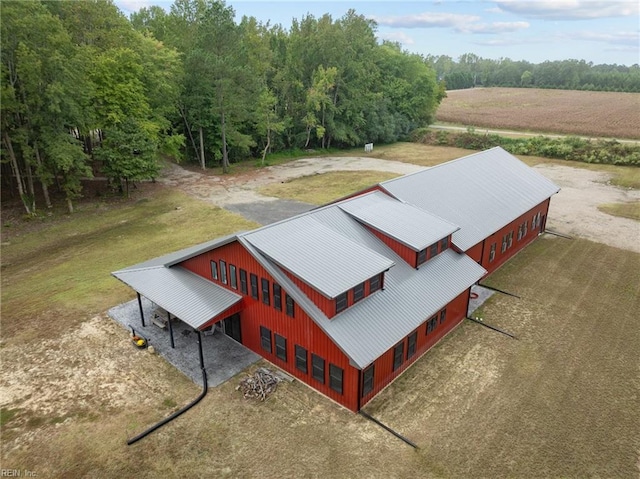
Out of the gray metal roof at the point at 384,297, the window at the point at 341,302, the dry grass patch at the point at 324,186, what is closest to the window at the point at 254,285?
the gray metal roof at the point at 384,297

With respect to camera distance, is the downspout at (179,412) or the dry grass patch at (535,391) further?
the downspout at (179,412)

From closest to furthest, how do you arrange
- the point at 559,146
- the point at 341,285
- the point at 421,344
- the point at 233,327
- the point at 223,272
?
the point at 341,285 → the point at 421,344 → the point at 223,272 → the point at 233,327 → the point at 559,146

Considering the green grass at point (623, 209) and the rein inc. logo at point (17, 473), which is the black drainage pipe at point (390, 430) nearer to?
the rein inc. logo at point (17, 473)

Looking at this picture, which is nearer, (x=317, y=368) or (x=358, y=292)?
(x=317, y=368)

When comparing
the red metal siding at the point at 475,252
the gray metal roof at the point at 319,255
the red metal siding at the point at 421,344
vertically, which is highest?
the gray metal roof at the point at 319,255

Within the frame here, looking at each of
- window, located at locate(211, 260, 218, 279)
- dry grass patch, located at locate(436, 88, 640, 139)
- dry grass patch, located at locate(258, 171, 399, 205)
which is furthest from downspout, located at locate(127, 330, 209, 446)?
dry grass patch, located at locate(436, 88, 640, 139)

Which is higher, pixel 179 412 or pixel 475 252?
pixel 475 252

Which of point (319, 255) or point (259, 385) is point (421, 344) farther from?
point (259, 385)

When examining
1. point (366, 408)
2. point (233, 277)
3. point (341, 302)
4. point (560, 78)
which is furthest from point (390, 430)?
point (560, 78)
